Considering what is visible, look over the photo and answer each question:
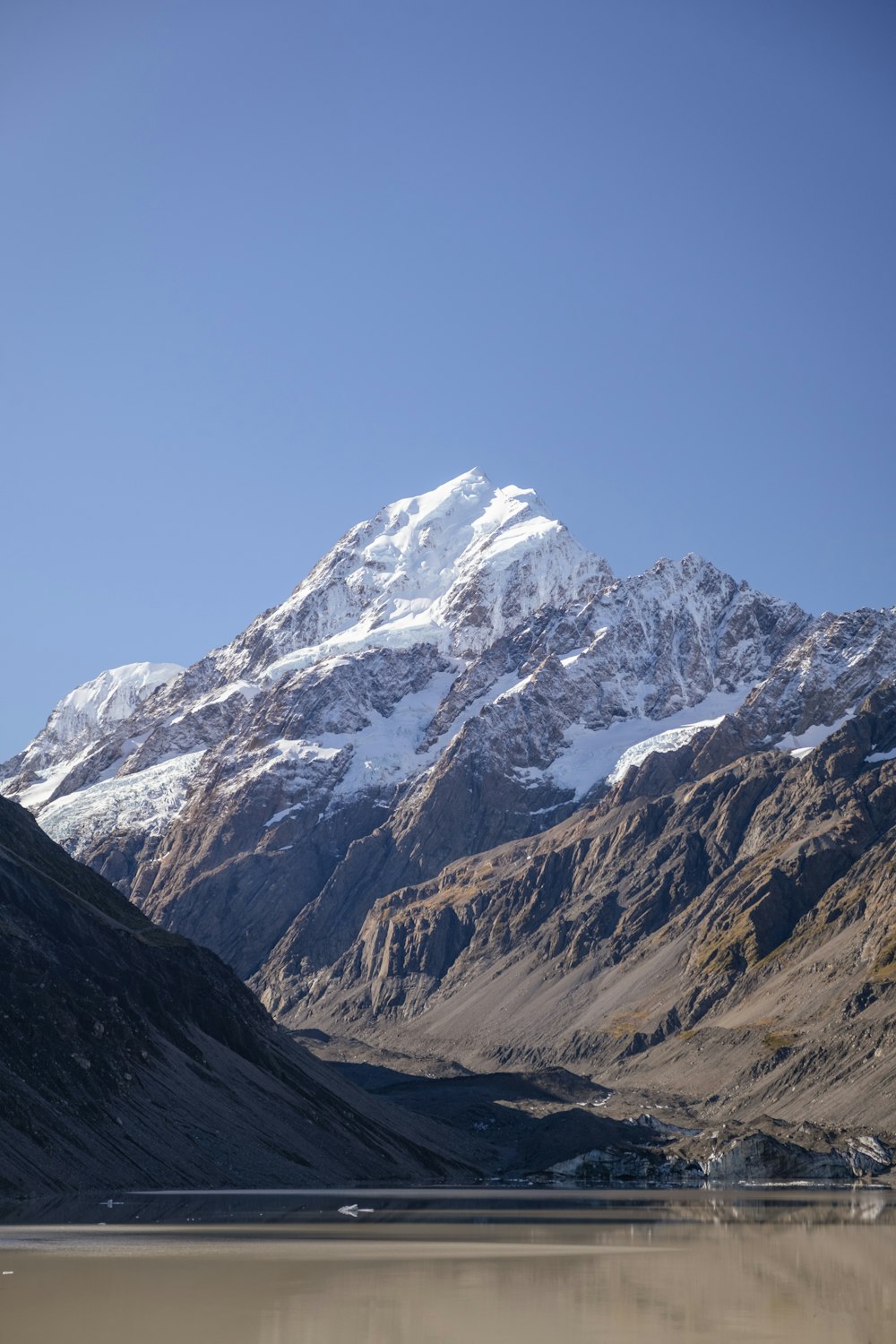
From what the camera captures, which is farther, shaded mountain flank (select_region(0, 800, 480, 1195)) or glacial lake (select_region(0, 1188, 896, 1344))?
shaded mountain flank (select_region(0, 800, 480, 1195))

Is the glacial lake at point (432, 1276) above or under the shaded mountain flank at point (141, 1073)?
under

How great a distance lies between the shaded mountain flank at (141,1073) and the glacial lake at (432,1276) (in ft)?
43.5

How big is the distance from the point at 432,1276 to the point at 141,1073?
70.0m

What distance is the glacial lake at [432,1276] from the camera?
45812mm

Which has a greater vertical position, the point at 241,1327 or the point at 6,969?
the point at 6,969

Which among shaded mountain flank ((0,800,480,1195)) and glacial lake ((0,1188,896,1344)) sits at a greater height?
shaded mountain flank ((0,800,480,1195))

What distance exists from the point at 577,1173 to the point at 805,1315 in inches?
4262

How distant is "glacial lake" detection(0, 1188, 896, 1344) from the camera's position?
4581 centimetres

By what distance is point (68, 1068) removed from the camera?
115375 millimetres

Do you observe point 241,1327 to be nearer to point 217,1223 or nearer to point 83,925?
point 217,1223

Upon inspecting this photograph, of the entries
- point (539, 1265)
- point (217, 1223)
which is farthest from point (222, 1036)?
point (539, 1265)

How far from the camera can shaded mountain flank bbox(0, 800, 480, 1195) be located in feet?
358

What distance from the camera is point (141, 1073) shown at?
4914 inches

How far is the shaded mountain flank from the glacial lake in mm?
13262
